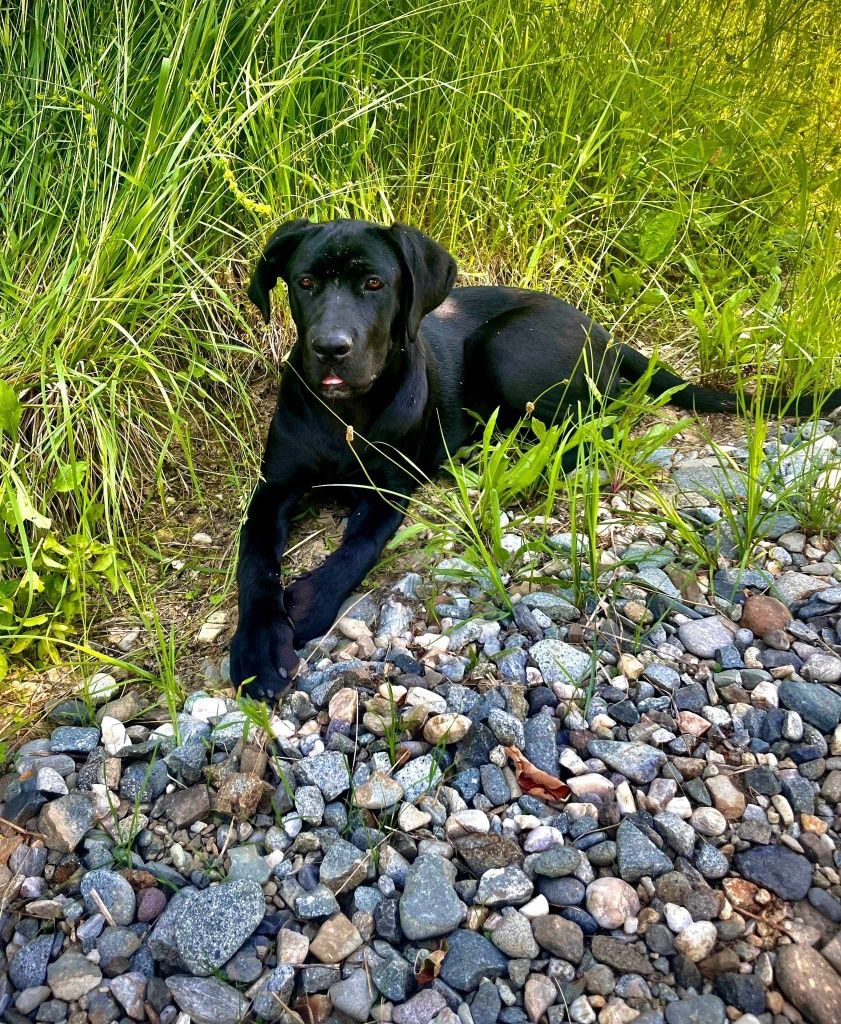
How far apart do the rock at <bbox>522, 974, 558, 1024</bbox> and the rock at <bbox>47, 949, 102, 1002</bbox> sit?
2.37ft

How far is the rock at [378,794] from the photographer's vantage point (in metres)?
1.72

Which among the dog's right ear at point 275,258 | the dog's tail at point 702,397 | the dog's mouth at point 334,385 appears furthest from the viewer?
the dog's tail at point 702,397

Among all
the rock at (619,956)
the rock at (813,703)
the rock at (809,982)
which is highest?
the rock at (813,703)

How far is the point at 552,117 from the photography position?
391 centimetres

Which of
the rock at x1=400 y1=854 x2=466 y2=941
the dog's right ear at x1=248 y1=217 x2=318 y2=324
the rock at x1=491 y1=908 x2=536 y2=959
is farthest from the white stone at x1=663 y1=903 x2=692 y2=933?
the dog's right ear at x1=248 y1=217 x2=318 y2=324

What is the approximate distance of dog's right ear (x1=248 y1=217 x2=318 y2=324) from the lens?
2.71 meters

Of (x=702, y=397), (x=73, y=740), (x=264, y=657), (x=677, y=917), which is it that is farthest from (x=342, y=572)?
(x=702, y=397)

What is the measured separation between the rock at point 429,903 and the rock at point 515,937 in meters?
0.07

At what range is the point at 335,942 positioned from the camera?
1493 millimetres

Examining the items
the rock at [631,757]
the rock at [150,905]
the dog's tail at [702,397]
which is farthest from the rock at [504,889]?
the dog's tail at [702,397]

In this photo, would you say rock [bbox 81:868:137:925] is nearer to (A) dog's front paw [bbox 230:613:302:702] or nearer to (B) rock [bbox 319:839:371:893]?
(B) rock [bbox 319:839:371:893]

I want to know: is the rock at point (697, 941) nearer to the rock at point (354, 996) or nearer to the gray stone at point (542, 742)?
the gray stone at point (542, 742)

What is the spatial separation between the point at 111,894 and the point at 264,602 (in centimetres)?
87

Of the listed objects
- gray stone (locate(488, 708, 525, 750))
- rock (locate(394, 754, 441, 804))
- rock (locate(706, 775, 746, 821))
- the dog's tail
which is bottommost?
rock (locate(394, 754, 441, 804))
